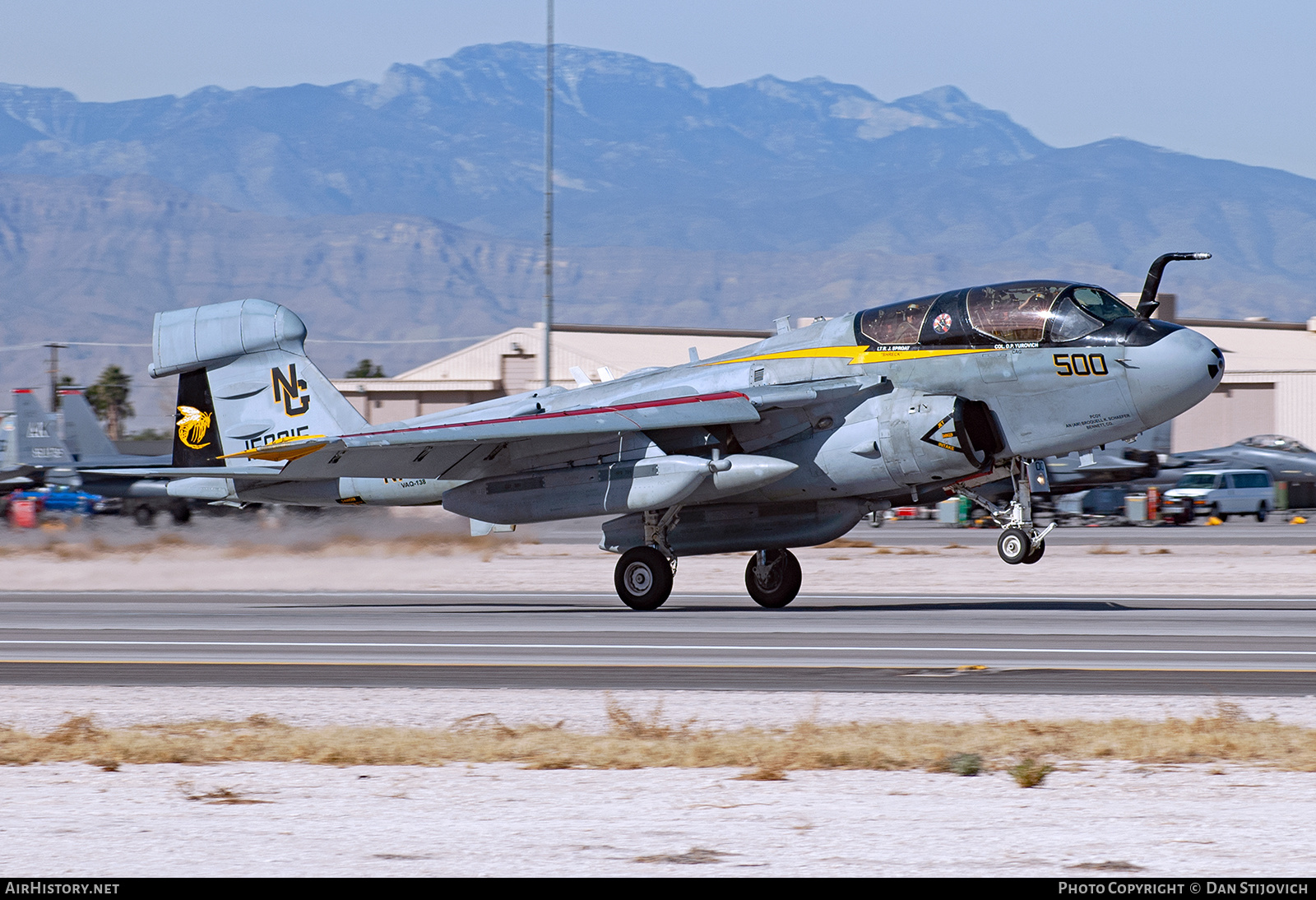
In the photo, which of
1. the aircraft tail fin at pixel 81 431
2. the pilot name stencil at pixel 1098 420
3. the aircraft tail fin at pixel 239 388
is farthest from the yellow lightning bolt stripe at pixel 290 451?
the aircraft tail fin at pixel 81 431

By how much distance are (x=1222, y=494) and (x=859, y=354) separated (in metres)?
32.5

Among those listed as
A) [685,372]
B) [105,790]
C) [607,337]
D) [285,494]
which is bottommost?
[105,790]

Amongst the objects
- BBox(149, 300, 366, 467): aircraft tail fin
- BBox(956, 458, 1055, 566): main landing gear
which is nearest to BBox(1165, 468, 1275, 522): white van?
BBox(956, 458, 1055, 566): main landing gear

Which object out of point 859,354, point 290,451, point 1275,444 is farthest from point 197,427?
point 1275,444

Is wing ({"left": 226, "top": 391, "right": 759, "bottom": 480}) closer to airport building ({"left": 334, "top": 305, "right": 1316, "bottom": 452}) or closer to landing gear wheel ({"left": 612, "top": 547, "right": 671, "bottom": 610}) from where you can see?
landing gear wheel ({"left": 612, "top": 547, "right": 671, "bottom": 610})

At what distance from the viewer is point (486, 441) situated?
19.1 meters

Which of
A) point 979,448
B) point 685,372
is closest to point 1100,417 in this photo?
point 979,448

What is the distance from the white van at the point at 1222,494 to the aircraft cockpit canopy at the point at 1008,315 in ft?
101

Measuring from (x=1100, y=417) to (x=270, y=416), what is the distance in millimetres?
11887

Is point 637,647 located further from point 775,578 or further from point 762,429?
point 775,578

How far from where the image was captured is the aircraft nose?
55.7 ft

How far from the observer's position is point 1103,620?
17422mm

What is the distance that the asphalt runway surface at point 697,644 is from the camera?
41.3 feet

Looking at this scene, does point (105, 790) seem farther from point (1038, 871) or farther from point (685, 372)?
point (685, 372)
